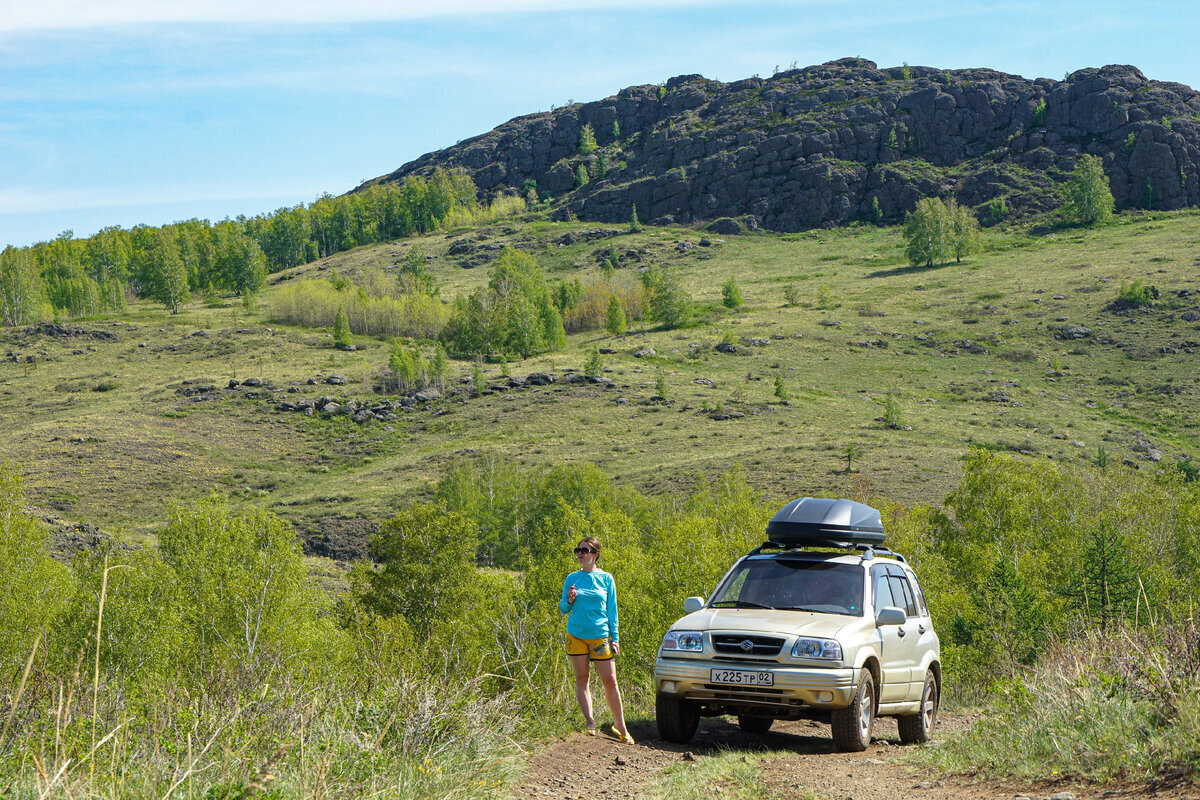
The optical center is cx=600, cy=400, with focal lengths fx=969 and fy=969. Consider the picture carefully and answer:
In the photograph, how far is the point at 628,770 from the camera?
8.50 meters

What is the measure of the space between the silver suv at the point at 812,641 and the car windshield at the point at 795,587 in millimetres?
12

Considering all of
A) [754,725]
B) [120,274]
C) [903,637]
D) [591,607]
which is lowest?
[754,725]

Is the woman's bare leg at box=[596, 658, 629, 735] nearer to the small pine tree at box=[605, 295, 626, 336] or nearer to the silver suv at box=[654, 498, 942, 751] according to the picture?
the silver suv at box=[654, 498, 942, 751]

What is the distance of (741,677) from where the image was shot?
946cm

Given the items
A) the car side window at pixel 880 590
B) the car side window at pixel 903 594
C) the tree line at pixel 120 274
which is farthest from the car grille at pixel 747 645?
the tree line at pixel 120 274

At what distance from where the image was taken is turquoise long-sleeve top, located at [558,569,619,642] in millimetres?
9758

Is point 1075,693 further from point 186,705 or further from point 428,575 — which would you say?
point 428,575

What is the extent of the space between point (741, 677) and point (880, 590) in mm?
2328

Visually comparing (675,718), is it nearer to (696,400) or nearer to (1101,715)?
(1101,715)

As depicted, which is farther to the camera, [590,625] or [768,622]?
[768,622]

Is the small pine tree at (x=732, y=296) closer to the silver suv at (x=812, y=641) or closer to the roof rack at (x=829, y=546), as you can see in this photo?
the silver suv at (x=812, y=641)

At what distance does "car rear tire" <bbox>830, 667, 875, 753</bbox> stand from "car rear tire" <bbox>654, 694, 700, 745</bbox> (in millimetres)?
1441

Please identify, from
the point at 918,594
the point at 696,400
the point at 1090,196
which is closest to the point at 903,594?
the point at 918,594

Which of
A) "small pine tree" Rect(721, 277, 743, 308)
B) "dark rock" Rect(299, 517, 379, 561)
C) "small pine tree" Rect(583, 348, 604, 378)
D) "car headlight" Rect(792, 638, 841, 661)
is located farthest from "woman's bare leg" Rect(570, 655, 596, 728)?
"small pine tree" Rect(721, 277, 743, 308)
